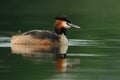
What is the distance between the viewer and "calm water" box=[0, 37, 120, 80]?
1962 cm

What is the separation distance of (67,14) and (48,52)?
23.1 meters

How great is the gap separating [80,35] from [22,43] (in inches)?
153

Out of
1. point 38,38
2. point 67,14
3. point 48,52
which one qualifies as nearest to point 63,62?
point 48,52

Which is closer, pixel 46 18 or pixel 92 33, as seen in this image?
pixel 92 33

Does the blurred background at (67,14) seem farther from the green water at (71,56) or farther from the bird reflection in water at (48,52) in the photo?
the bird reflection in water at (48,52)

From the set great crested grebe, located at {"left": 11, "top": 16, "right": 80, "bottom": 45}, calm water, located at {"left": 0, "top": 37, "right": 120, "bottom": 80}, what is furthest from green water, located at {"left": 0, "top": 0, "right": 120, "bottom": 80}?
great crested grebe, located at {"left": 11, "top": 16, "right": 80, "bottom": 45}

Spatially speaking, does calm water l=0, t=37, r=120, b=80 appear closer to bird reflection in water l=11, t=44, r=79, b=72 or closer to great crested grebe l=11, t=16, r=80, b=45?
bird reflection in water l=11, t=44, r=79, b=72

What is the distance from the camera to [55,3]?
194 feet

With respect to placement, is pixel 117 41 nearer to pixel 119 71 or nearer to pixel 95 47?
pixel 95 47

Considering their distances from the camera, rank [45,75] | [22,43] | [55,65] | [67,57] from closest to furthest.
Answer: [45,75] < [55,65] < [67,57] < [22,43]

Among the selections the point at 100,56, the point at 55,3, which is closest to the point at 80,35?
the point at 100,56

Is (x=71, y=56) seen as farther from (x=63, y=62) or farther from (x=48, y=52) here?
(x=48, y=52)

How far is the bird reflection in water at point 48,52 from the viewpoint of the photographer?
21.8 meters

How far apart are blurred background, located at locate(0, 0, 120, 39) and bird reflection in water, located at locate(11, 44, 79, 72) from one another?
3235 millimetres
